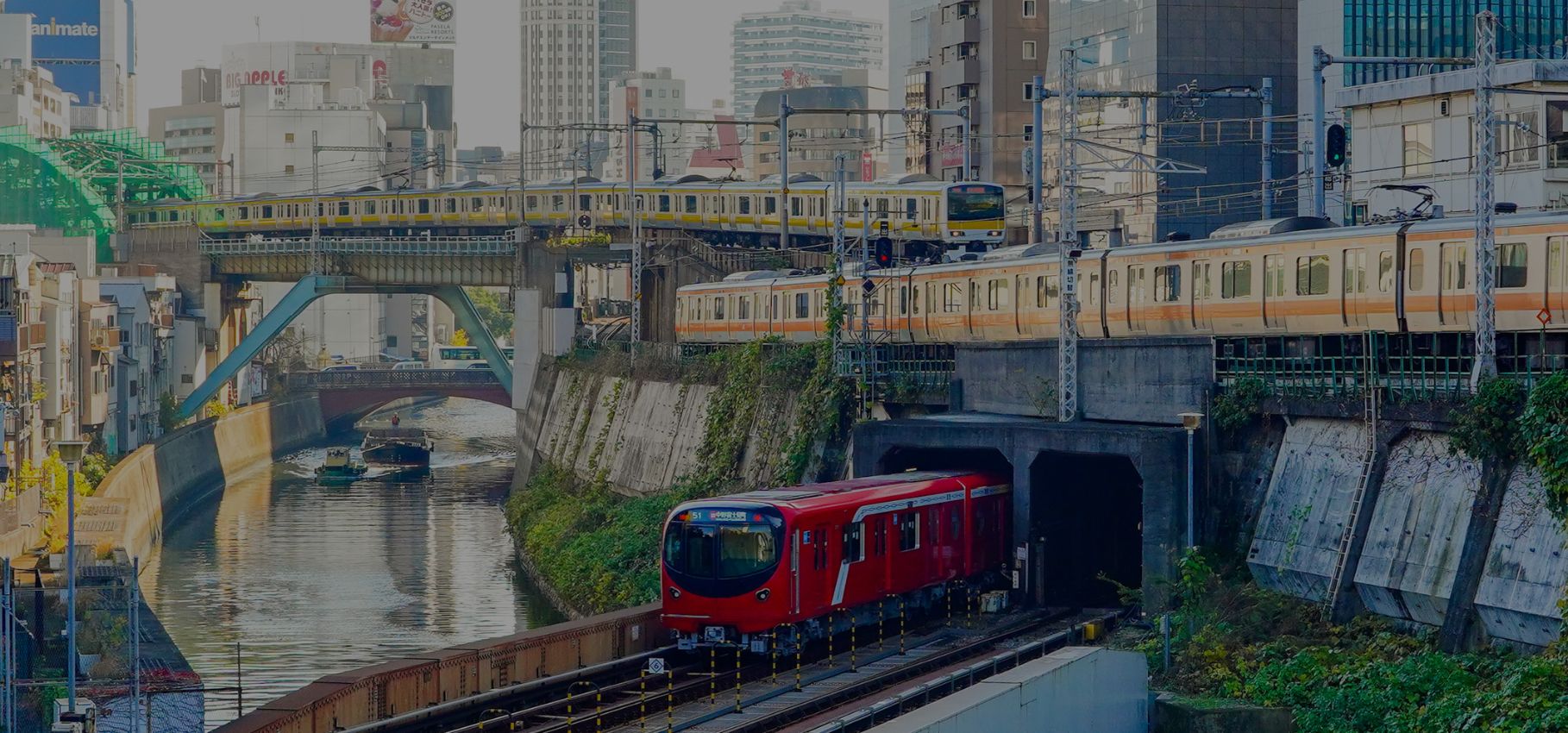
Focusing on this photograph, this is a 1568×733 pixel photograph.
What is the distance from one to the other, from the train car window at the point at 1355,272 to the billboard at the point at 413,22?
530 ft

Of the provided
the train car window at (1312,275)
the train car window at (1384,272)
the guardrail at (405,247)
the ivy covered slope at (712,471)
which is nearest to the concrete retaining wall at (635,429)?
the ivy covered slope at (712,471)

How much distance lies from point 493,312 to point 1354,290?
5289 inches

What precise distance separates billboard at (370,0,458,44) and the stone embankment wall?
6432 inches

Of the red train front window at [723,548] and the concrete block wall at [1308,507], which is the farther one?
the red train front window at [723,548]

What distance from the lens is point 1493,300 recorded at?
88.7 ft

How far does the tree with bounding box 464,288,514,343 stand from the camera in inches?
6275

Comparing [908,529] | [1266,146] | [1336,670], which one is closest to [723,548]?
[908,529]

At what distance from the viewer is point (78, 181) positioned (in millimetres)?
94688

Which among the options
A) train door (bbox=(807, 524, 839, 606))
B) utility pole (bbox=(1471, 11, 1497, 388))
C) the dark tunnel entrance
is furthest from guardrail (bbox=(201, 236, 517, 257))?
utility pole (bbox=(1471, 11, 1497, 388))

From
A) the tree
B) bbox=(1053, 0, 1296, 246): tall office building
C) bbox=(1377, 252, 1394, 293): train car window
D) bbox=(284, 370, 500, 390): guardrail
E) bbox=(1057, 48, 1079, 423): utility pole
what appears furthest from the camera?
the tree

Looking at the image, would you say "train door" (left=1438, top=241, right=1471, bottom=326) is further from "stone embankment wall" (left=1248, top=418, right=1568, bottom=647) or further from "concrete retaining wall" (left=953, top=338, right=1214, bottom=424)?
"concrete retaining wall" (left=953, top=338, right=1214, bottom=424)

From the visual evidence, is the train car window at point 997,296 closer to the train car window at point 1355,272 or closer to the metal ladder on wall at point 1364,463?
the train car window at point 1355,272

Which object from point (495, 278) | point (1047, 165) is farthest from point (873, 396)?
point (1047, 165)

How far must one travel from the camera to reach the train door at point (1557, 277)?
27.0 meters
